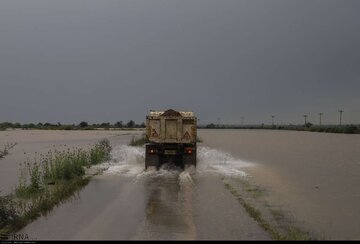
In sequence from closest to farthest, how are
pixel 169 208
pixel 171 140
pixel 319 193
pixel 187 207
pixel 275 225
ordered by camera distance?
pixel 275 225, pixel 169 208, pixel 187 207, pixel 319 193, pixel 171 140

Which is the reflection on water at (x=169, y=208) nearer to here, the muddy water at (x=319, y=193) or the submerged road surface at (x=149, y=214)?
the submerged road surface at (x=149, y=214)

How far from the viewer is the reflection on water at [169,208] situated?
11.0 m

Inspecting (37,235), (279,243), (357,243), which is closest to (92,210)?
(37,235)

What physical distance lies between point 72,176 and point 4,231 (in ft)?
34.9

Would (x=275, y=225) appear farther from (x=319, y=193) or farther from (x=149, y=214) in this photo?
(x=319, y=193)

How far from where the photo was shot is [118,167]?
27.0 meters

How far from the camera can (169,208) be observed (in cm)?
1412

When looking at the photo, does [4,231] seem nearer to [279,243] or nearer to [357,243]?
[279,243]

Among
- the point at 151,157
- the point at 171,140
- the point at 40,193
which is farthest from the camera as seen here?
the point at 171,140

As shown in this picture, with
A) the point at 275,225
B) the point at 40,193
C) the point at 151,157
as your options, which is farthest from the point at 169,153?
the point at 275,225

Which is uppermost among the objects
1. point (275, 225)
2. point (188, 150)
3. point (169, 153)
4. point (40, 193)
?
point (188, 150)

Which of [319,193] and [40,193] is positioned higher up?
Answer: [40,193]

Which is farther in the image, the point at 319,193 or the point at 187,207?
the point at 319,193

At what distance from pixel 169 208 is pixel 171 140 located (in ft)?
37.8
